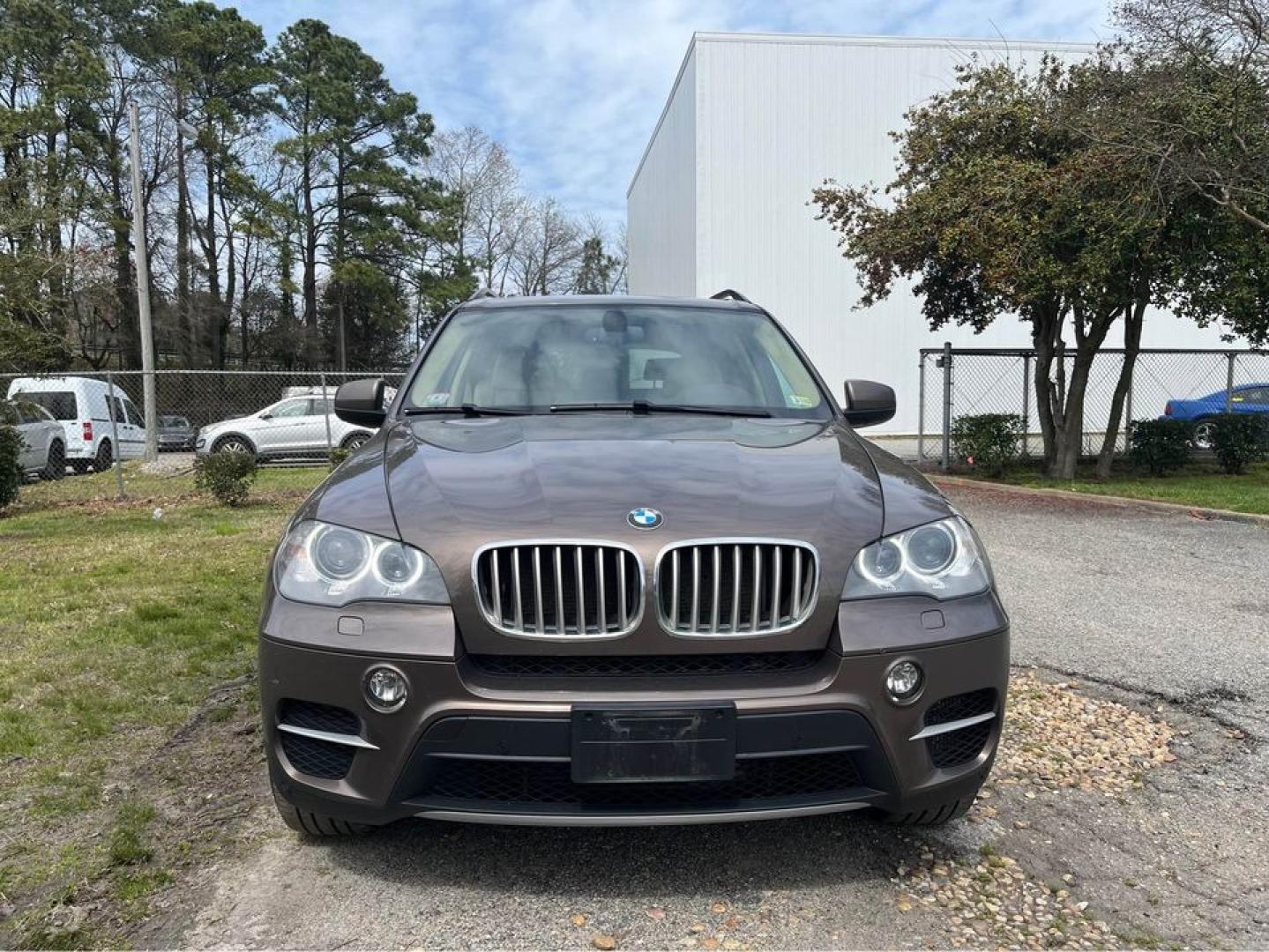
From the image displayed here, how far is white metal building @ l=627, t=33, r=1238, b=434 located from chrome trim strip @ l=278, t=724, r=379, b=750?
952 inches

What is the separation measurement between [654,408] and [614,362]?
39cm

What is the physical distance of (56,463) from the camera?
15648 mm

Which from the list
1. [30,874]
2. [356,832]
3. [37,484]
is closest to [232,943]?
[356,832]

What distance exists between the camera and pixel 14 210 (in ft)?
38.5

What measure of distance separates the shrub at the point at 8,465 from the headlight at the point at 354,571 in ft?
30.4

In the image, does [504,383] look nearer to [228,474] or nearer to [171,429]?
[228,474]

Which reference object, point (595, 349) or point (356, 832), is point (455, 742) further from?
point (595, 349)

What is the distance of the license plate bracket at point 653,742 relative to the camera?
2000mm

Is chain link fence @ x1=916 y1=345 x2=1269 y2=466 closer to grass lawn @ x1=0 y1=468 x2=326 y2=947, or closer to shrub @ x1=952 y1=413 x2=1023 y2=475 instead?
shrub @ x1=952 y1=413 x2=1023 y2=475

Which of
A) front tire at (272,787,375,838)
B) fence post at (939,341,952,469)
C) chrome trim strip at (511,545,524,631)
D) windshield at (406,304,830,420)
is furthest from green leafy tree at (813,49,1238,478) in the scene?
front tire at (272,787,375,838)

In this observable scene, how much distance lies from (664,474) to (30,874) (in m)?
2.06

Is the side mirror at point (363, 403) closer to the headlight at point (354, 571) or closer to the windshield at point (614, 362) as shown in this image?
the windshield at point (614, 362)

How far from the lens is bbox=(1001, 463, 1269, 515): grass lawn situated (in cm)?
1023

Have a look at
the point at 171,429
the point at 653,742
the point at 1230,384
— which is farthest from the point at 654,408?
the point at 171,429
